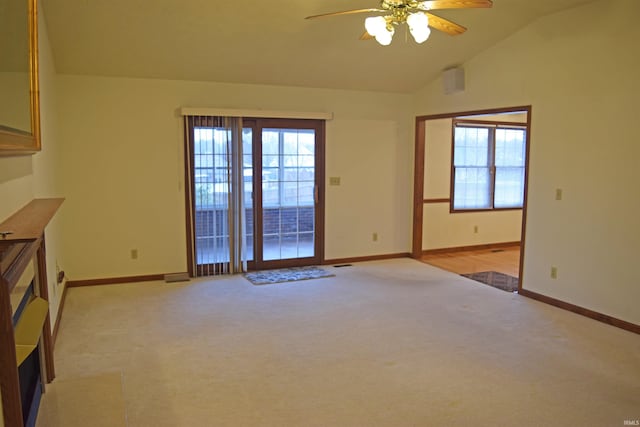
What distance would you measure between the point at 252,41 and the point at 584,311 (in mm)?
4152

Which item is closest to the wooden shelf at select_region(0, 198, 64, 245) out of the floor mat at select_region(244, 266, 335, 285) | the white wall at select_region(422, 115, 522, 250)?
the floor mat at select_region(244, 266, 335, 285)

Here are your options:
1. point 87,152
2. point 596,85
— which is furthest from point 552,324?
point 87,152

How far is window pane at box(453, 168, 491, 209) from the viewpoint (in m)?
7.36

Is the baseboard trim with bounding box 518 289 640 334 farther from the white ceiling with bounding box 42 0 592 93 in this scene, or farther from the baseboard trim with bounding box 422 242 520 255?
the white ceiling with bounding box 42 0 592 93

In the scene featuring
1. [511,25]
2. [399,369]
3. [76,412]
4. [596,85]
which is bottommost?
[399,369]

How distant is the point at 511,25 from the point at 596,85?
1133 millimetres

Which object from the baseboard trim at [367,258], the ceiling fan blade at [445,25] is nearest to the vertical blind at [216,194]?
the baseboard trim at [367,258]

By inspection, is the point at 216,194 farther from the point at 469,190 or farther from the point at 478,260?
the point at 469,190

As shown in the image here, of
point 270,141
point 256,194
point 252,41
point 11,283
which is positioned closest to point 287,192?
point 256,194

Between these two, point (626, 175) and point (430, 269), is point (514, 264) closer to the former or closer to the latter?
point (430, 269)

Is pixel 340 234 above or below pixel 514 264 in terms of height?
above

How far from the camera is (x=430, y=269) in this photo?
6.16 meters

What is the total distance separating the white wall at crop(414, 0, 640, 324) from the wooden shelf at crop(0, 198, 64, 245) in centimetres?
429

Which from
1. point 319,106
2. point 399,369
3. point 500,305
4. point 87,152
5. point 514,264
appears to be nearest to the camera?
point 399,369
